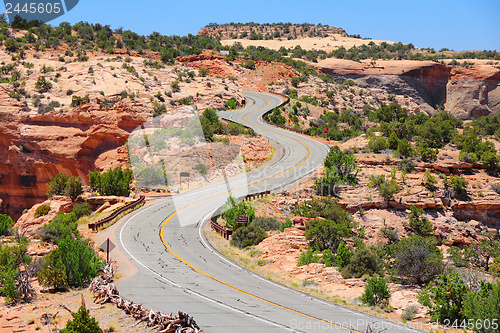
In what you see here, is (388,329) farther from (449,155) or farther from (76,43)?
(76,43)

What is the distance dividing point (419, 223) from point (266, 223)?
11.8m

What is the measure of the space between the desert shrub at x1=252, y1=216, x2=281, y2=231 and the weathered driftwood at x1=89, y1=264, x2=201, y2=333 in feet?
39.7

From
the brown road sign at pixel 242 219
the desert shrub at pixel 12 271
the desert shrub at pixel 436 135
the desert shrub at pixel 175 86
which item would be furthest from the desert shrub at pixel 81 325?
the desert shrub at pixel 175 86

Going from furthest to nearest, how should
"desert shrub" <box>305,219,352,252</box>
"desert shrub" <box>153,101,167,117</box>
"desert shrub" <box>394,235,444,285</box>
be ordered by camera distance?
"desert shrub" <box>153,101,167,117</box>
"desert shrub" <box>305,219,352,252</box>
"desert shrub" <box>394,235,444,285</box>

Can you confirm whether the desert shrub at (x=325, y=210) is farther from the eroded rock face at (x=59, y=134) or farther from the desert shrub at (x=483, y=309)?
the eroded rock face at (x=59, y=134)

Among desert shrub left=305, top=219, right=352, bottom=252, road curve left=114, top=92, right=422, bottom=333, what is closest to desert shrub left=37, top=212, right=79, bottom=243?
road curve left=114, top=92, right=422, bottom=333

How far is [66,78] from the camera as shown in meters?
56.7

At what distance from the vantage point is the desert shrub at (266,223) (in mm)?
28047

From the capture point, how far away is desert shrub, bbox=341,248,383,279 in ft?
65.4

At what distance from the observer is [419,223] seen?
30234 millimetres

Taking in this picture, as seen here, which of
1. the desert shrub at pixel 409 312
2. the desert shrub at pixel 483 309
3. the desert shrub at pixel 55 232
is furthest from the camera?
the desert shrub at pixel 55 232

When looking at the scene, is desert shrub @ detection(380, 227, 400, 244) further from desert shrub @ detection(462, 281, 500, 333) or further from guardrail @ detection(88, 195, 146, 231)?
guardrail @ detection(88, 195, 146, 231)

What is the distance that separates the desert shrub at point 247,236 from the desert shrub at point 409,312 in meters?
11.7

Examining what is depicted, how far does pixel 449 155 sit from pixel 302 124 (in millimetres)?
31280
